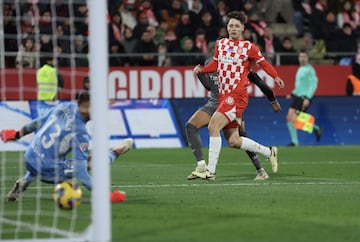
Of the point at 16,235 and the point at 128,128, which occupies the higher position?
the point at 16,235

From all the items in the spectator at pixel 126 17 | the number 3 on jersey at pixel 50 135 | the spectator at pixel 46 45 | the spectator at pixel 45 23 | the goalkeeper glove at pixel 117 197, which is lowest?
the goalkeeper glove at pixel 117 197

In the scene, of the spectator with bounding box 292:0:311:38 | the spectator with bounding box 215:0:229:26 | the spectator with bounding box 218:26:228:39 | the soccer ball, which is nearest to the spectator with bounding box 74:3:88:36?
the spectator with bounding box 218:26:228:39

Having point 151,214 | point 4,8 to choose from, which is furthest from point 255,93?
point 151,214

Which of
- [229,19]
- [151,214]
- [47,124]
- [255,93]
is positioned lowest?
[255,93]

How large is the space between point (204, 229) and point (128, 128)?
12700 millimetres

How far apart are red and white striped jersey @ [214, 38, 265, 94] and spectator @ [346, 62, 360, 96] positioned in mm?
12100

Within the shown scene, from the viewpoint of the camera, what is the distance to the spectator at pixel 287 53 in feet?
82.8

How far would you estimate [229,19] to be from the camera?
12828 millimetres

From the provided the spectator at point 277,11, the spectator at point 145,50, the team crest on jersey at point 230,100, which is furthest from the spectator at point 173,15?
the team crest on jersey at point 230,100

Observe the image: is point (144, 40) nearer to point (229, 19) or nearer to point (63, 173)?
point (229, 19)

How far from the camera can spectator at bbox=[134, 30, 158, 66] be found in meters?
24.5

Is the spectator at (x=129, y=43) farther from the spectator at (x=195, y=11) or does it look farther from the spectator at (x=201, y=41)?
the spectator at (x=195, y=11)

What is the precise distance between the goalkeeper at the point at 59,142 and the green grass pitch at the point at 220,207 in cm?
34

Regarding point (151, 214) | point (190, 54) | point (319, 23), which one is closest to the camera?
point (151, 214)
